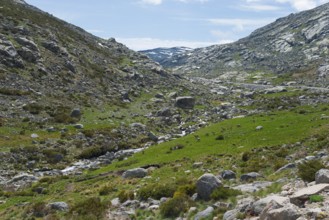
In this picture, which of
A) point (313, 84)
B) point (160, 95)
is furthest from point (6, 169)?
point (313, 84)

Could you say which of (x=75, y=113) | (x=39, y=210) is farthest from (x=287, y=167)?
(x=75, y=113)

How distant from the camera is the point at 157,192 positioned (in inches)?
1005

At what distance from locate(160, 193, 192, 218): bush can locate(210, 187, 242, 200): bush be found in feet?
5.03

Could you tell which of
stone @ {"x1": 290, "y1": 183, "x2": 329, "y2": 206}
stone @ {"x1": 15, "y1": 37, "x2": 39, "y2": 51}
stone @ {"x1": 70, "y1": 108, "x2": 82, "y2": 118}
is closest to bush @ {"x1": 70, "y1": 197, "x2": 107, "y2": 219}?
stone @ {"x1": 290, "y1": 183, "x2": 329, "y2": 206}

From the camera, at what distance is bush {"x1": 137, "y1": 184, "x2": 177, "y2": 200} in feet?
83.3

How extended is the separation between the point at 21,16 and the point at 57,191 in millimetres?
84018

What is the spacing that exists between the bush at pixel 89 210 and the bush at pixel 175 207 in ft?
13.3

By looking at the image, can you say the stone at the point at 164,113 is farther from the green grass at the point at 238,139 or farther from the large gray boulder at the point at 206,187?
the large gray boulder at the point at 206,187

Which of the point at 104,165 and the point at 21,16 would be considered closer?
the point at 104,165

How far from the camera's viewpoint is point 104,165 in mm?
45125

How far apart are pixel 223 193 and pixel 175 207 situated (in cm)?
294

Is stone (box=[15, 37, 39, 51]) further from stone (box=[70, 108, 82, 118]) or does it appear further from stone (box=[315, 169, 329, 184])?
stone (box=[315, 169, 329, 184])

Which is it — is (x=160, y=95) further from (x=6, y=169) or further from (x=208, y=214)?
(x=208, y=214)

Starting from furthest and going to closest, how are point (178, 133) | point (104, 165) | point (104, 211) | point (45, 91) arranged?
point (45, 91)
point (178, 133)
point (104, 165)
point (104, 211)
